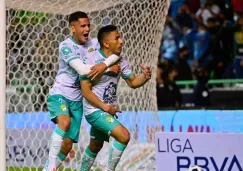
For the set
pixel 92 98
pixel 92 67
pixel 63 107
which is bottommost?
pixel 63 107

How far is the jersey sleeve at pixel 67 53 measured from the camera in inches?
258

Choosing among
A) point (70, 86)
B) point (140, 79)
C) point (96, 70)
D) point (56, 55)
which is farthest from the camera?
point (56, 55)

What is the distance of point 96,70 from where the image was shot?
20.9 ft

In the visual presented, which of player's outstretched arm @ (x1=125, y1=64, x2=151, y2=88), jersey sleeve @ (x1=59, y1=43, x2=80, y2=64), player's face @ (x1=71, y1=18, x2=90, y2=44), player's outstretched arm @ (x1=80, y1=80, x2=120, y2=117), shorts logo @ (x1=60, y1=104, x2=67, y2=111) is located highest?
player's face @ (x1=71, y1=18, x2=90, y2=44)

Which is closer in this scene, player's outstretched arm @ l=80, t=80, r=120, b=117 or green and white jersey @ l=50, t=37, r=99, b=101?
player's outstretched arm @ l=80, t=80, r=120, b=117

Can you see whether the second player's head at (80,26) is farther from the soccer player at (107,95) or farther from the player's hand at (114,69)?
the player's hand at (114,69)

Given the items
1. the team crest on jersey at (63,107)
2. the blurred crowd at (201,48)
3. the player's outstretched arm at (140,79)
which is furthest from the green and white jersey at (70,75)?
the blurred crowd at (201,48)

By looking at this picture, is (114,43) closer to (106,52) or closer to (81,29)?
(106,52)

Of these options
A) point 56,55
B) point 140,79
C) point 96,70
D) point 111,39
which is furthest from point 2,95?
point 56,55

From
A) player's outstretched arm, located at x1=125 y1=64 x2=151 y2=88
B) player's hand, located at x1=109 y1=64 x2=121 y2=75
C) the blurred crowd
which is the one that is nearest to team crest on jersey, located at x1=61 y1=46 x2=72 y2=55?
player's hand, located at x1=109 y1=64 x2=121 y2=75

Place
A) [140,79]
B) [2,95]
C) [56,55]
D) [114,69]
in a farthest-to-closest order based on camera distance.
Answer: [56,55]
[140,79]
[114,69]
[2,95]

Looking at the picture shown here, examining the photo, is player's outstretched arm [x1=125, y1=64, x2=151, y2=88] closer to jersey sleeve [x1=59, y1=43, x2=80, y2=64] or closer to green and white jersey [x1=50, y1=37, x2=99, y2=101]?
Result: green and white jersey [x1=50, y1=37, x2=99, y2=101]

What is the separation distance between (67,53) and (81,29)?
0.27 meters

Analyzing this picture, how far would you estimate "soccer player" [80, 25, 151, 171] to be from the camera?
6.45 metres
